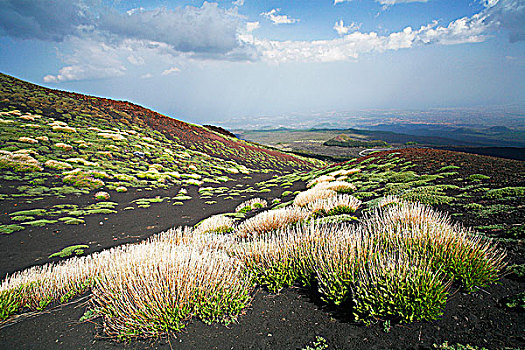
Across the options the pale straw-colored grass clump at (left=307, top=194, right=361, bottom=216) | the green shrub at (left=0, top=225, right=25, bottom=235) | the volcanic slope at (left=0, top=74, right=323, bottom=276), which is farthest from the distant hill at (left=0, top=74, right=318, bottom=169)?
the pale straw-colored grass clump at (left=307, top=194, right=361, bottom=216)

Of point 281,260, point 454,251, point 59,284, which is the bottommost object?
point 59,284

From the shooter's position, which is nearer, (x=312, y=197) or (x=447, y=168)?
(x=312, y=197)

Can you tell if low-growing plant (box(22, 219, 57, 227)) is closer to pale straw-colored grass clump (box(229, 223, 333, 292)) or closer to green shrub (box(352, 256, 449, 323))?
pale straw-colored grass clump (box(229, 223, 333, 292))

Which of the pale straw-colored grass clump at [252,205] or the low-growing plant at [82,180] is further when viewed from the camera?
the low-growing plant at [82,180]

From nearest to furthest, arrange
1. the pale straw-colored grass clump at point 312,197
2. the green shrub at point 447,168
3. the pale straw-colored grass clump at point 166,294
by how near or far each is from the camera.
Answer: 1. the pale straw-colored grass clump at point 166,294
2. the pale straw-colored grass clump at point 312,197
3. the green shrub at point 447,168

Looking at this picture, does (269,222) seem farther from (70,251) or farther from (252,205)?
(70,251)

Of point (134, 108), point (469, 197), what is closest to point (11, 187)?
point (469, 197)

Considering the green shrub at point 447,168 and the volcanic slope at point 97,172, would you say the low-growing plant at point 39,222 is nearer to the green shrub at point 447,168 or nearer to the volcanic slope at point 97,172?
the volcanic slope at point 97,172

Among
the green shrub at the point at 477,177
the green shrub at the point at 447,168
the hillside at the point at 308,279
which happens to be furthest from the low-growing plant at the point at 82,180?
the green shrub at the point at 477,177

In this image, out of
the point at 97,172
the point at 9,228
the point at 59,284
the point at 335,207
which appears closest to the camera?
the point at 59,284

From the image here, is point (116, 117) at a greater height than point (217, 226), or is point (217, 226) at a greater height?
point (116, 117)

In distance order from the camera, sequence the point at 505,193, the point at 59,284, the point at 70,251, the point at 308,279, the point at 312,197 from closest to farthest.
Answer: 1. the point at 308,279
2. the point at 59,284
3. the point at 505,193
4. the point at 70,251
5. the point at 312,197

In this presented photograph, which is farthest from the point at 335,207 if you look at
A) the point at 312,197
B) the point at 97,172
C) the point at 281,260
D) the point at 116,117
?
the point at 116,117

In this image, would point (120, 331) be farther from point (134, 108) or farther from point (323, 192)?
point (134, 108)
